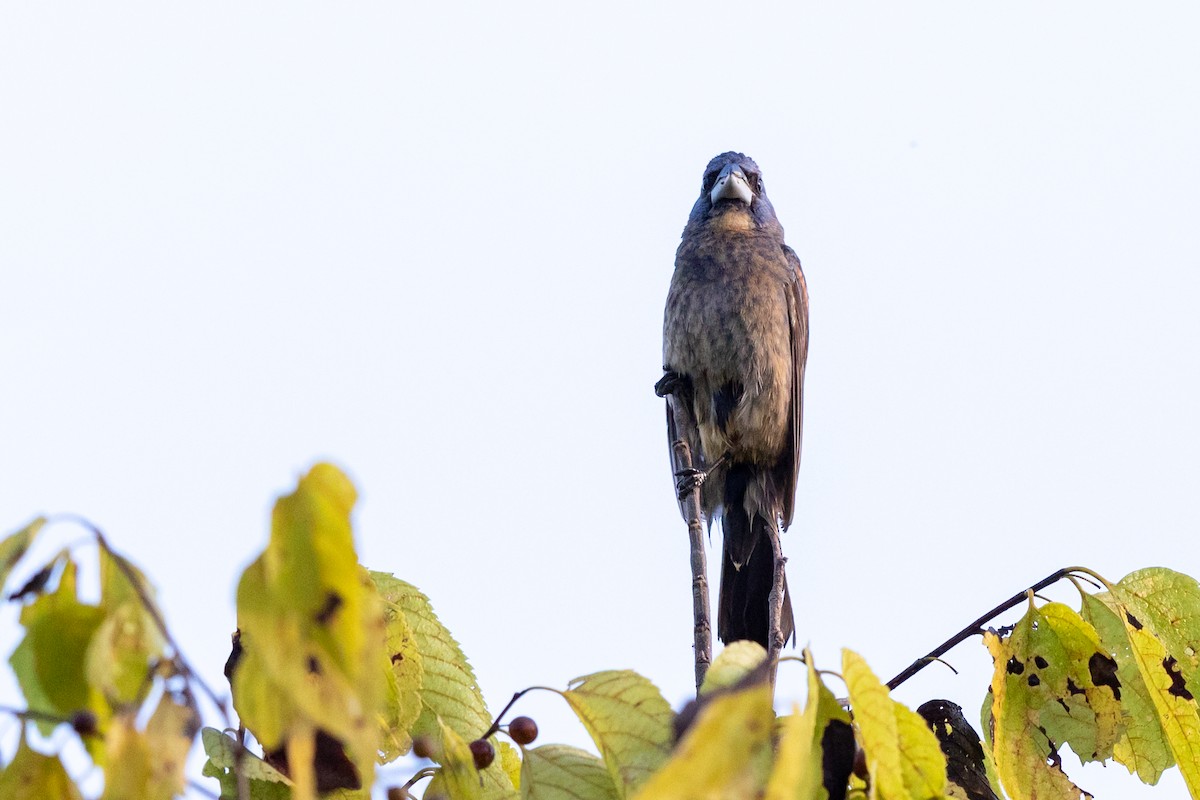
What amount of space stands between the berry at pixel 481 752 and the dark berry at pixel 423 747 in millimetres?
58

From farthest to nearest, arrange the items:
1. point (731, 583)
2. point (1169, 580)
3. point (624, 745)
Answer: point (731, 583)
point (1169, 580)
point (624, 745)

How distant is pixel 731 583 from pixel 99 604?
4.70 m

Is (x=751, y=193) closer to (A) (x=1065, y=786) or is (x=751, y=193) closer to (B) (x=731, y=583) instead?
(B) (x=731, y=583)

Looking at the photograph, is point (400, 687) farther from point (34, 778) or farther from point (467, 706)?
point (34, 778)

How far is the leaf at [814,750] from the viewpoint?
36.7 inches

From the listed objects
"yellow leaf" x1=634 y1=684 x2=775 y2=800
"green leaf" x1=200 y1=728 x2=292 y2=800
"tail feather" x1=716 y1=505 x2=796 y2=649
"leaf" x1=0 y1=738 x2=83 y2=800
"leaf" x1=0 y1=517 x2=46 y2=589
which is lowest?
"yellow leaf" x1=634 y1=684 x2=775 y2=800

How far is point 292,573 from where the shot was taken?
3.40 ft

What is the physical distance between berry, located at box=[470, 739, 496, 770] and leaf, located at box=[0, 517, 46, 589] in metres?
0.74

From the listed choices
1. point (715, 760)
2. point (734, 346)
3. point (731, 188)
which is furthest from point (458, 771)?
point (731, 188)

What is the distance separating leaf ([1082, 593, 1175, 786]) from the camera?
2035 millimetres

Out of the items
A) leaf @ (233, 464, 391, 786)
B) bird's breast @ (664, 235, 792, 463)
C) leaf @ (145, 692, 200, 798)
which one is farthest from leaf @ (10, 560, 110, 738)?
bird's breast @ (664, 235, 792, 463)

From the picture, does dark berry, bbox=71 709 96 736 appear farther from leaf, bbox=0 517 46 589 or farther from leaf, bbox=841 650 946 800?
leaf, bbox=841 650 946 800

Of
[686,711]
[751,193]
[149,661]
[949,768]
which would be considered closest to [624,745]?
[686,711]

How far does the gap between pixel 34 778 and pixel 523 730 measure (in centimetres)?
69
